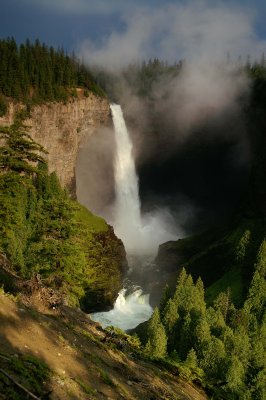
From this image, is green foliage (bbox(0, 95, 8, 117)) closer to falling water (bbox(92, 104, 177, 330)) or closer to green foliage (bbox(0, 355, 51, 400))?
falling water (bbox(92, 104, 177, 330))

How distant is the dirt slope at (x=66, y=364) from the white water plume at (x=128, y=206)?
99.2 metres

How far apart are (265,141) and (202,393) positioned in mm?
101541

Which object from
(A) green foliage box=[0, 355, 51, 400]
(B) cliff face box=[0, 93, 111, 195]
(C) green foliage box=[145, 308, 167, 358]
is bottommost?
(A) green foliage box=[0, 355, 51, 400]

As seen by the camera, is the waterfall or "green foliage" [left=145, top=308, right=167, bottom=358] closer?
"green foliage" [left=145, top=308, right=167, bottom=358]

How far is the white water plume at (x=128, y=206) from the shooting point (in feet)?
404

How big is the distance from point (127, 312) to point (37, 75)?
5984 centimetres

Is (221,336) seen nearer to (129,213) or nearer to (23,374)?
(23,374)

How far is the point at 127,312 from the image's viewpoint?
258 ft

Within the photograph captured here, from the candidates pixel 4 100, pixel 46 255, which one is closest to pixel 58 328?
pixel 46 255

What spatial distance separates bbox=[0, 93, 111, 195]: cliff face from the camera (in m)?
106

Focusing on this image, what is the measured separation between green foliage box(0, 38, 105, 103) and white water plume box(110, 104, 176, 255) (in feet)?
47.8

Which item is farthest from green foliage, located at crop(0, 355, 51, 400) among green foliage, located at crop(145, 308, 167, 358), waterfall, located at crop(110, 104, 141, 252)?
waterfall, located at crop(110, 104, 141, 252)

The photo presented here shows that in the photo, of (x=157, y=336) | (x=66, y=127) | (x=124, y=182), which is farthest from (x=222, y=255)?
(x=66, y=127)

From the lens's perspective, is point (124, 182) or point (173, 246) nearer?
point (173, 246)
